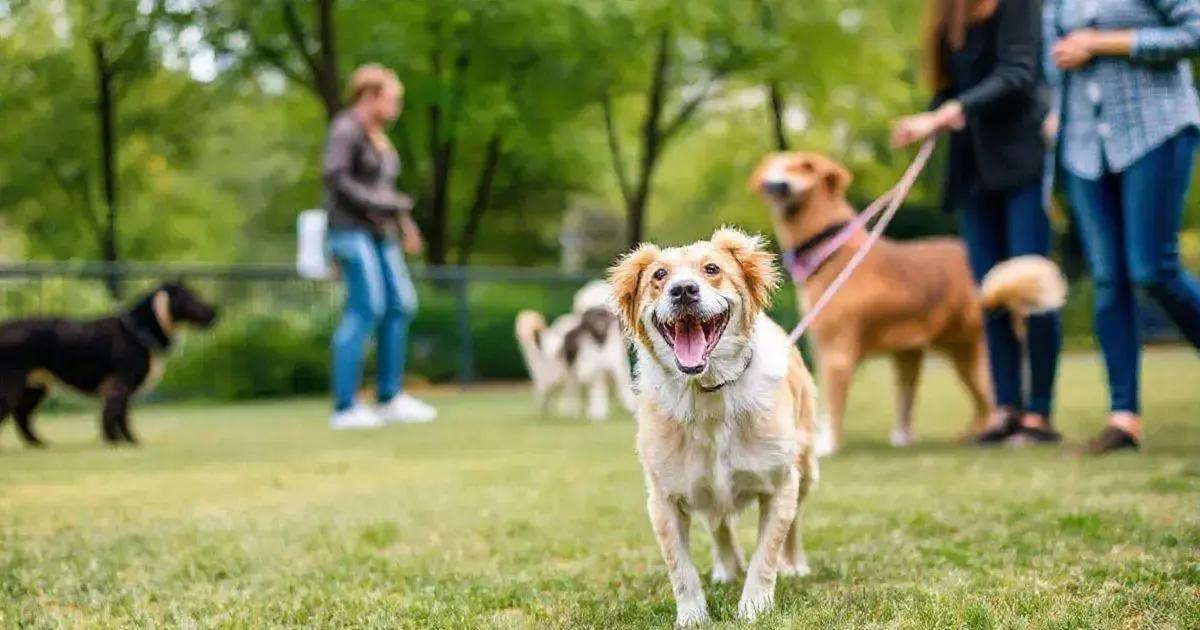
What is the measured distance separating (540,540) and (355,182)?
511 centimetres

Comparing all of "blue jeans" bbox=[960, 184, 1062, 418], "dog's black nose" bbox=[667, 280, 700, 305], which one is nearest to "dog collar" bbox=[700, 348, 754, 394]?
"dog's black nose" bbox=[667, 280, 700, 305]

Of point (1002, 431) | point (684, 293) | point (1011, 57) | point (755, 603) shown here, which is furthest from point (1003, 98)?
point (755, 603)

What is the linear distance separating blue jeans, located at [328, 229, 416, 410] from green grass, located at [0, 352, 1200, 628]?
165 cm

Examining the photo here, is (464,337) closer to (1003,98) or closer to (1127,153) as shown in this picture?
(1003,98)

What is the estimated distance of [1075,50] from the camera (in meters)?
4.96

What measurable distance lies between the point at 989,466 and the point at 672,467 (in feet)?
9.28

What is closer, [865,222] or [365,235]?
[865,222]

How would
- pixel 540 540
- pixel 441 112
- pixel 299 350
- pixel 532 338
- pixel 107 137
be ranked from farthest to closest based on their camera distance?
1. pixel 107 137
2. pixel 441 112
3. pixel 299 350
4. pixel 532 338
5. pixel 540 540

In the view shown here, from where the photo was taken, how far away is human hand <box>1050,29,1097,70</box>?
4930 mm

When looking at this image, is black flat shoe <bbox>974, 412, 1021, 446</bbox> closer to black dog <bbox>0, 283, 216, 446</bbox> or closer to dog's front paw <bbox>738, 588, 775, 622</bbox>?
dog's front paw <bbox>738, 588, 775, 622</bbox>

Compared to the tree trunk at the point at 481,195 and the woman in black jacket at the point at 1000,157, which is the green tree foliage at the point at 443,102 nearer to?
the tree trunk at the point at 481,195

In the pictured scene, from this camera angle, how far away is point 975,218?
6.02 metres

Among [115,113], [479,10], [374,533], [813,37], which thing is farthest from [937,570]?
[115,113]

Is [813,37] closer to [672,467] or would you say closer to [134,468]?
[134,468]
